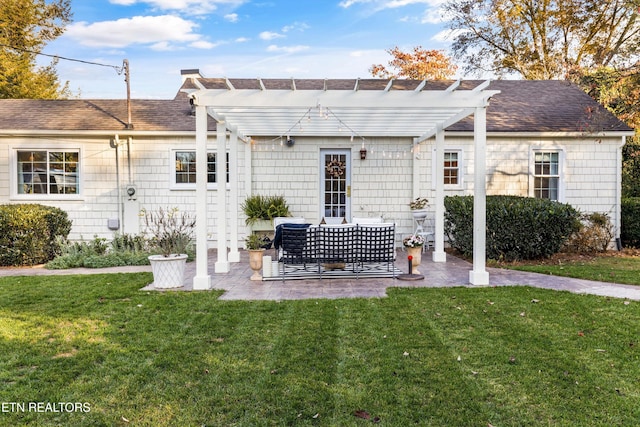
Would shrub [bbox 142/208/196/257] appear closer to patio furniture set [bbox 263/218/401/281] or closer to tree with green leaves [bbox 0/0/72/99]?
patio furniture set [bbox 263/218/401/281]

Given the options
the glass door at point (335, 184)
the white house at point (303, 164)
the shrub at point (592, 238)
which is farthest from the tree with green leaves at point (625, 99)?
the glass door at point (335, 184)

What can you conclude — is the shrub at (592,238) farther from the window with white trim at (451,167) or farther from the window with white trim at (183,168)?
the window with white trim at (183,168)

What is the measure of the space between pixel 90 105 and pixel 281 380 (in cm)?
1129

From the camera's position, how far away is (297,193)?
10516mm

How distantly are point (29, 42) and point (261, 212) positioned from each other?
17.6 m

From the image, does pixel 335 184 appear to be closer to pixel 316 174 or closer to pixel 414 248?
pixel 316 174

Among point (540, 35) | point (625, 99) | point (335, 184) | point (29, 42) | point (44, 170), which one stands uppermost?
point (29, 42)

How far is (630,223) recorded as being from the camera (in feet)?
33.4

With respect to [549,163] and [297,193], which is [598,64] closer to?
[549,163]

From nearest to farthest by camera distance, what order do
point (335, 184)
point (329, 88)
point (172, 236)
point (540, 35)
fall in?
point (172, 236) → point (335, 184) → point (329, 88) → point (540, 35)

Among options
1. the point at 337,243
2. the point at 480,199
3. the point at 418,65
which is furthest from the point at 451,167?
the point at 418,65

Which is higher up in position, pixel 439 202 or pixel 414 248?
pixel 439 202

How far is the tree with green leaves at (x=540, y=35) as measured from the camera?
16766mm

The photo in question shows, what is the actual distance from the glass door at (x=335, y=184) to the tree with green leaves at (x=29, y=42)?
50.3ft
